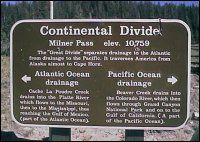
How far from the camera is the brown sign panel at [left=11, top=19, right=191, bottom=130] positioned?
4.05m

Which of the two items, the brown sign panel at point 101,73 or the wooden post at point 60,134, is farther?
the wooden post at point 60,134

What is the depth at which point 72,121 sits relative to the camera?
4145mm

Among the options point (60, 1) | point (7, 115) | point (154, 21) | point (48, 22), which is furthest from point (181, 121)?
point (60, 1)

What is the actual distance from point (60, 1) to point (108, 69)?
45284 mm

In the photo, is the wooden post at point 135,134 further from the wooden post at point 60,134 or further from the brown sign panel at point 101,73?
the wooden post at point 60,134

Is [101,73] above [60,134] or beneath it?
above

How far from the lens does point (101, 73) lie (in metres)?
4.11

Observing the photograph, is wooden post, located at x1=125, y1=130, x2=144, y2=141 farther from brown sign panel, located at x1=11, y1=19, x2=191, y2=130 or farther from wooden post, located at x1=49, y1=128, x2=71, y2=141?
wooden post, located at x1=49, y1=128, x2=71, y2=141

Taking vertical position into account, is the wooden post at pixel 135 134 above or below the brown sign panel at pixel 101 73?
below

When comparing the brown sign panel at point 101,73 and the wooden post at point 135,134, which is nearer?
the brown sign panel at point 101,73

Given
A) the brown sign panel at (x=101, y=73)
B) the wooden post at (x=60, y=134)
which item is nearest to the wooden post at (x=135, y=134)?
the brown sign panel at (x=101, y=73)

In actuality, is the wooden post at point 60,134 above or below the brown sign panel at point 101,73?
below

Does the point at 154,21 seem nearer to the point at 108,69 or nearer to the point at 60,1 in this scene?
the point at 108,69

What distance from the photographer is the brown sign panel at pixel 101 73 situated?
4.05 m
